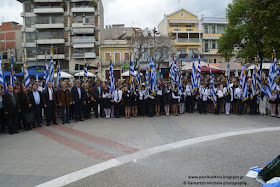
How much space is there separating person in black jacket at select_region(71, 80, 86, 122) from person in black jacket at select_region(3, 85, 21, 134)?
8.89 feet

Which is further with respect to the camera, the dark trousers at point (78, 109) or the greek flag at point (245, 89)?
the greek flag at point (245, 89)

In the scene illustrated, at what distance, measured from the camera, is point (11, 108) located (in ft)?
30.0

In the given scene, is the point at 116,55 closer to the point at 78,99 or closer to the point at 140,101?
the point at 140,101

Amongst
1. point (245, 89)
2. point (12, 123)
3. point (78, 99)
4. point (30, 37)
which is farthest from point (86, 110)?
point (30, 37)

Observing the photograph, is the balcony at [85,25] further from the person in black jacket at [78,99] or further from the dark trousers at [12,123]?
the dark trousers at [12,123]

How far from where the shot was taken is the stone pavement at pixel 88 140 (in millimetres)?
5480

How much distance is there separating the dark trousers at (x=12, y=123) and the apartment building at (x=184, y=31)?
130 feet

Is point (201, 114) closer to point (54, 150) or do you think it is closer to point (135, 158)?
point (135, 158)

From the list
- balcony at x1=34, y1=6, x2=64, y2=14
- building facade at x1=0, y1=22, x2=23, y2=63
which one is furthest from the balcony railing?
building facade at x1=0, y1=22, x2=23, y2=63

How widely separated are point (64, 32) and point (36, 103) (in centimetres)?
3689

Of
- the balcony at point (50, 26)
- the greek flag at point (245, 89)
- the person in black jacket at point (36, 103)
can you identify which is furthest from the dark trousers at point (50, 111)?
the balcony at point (50, 26)

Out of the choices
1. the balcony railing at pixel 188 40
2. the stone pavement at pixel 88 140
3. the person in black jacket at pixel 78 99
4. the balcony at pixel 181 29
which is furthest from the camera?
the balcony at pixel 181 29

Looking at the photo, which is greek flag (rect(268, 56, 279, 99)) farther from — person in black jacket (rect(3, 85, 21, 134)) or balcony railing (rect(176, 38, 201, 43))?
balcony railing (rect(176, 38, 201, 43))

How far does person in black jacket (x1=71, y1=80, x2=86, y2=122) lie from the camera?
11461 mm
